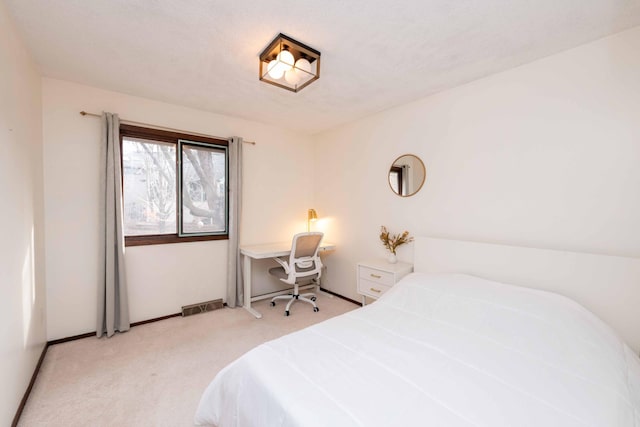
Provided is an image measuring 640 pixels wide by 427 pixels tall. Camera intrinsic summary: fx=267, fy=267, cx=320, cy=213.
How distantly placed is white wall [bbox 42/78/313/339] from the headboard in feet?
8.13

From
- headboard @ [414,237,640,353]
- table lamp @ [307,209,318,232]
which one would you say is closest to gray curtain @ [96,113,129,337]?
table lamp @ [307,209,318,232]

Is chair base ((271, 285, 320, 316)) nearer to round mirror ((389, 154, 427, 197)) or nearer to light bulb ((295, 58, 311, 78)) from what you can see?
round mirror ((389, 154, 427, 197))

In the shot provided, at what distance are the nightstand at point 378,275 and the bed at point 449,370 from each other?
736mm

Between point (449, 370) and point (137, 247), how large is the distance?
3040 millimetres

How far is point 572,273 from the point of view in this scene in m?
1.82

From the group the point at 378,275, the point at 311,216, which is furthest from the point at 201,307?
the point at 378,275

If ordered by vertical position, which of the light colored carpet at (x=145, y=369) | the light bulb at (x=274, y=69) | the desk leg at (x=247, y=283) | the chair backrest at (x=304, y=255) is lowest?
the light colored carpet at (x=145, y=369)

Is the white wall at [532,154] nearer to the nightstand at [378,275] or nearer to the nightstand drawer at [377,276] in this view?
the nightstand at [378,275]

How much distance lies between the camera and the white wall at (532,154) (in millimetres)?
1750

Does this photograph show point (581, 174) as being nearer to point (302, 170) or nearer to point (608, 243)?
point (608, 243)

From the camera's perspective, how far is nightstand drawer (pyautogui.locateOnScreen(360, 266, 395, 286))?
2.69m

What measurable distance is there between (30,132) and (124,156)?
810mm

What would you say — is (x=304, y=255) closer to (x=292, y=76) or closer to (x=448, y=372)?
(x=292, y=76)

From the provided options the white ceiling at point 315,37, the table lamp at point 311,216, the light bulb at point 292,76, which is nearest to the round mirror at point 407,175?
the white ceiling at point 315,37
